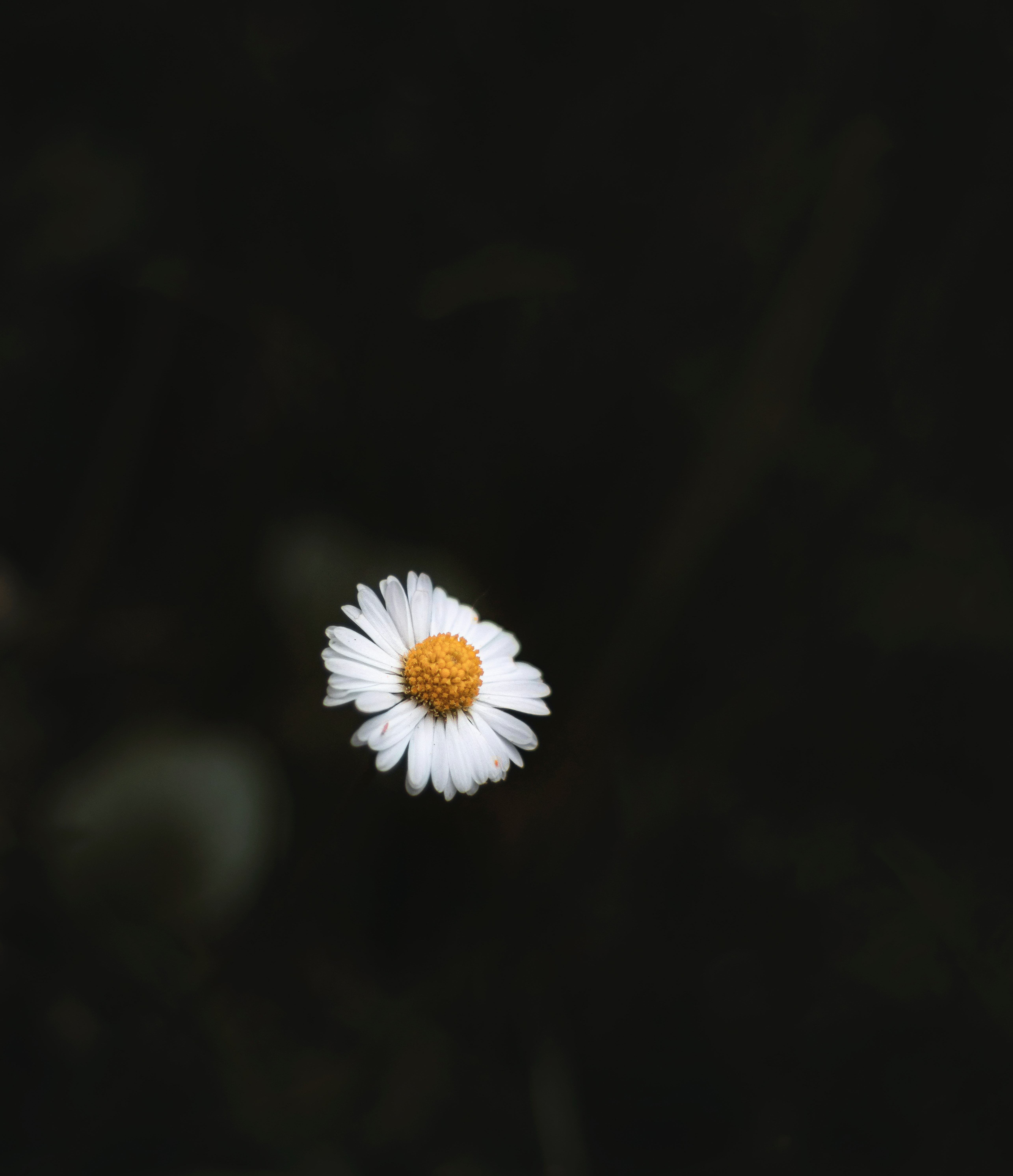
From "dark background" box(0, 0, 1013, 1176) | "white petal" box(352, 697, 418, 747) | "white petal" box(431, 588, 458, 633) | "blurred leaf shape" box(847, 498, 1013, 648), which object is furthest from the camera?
"blurred leaf shape" box(847, 498, 1013, 648)

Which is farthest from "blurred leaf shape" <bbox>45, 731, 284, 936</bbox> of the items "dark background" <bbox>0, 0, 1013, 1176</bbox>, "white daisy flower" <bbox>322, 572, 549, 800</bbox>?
"white daisy flower" <bbox>322, 572, 549, 800</bbox>

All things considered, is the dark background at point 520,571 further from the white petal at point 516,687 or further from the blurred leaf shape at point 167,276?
the white petal at point 516,687

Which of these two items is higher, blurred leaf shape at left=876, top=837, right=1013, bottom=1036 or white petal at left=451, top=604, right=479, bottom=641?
blurred leaf shape at left=876, top=837, right=1013, bottom=1036

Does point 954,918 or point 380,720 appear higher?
point 954,918

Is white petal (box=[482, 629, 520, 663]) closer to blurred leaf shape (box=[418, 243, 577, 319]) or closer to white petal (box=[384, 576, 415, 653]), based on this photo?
white petal (box=[384, 576, 415, 653])

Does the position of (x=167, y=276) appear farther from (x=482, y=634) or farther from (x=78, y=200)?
(x=482, y=634)

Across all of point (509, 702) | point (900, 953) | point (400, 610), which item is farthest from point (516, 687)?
point (900, 953)

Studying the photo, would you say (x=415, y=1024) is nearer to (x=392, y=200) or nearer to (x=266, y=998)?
(x=266, y=998)
